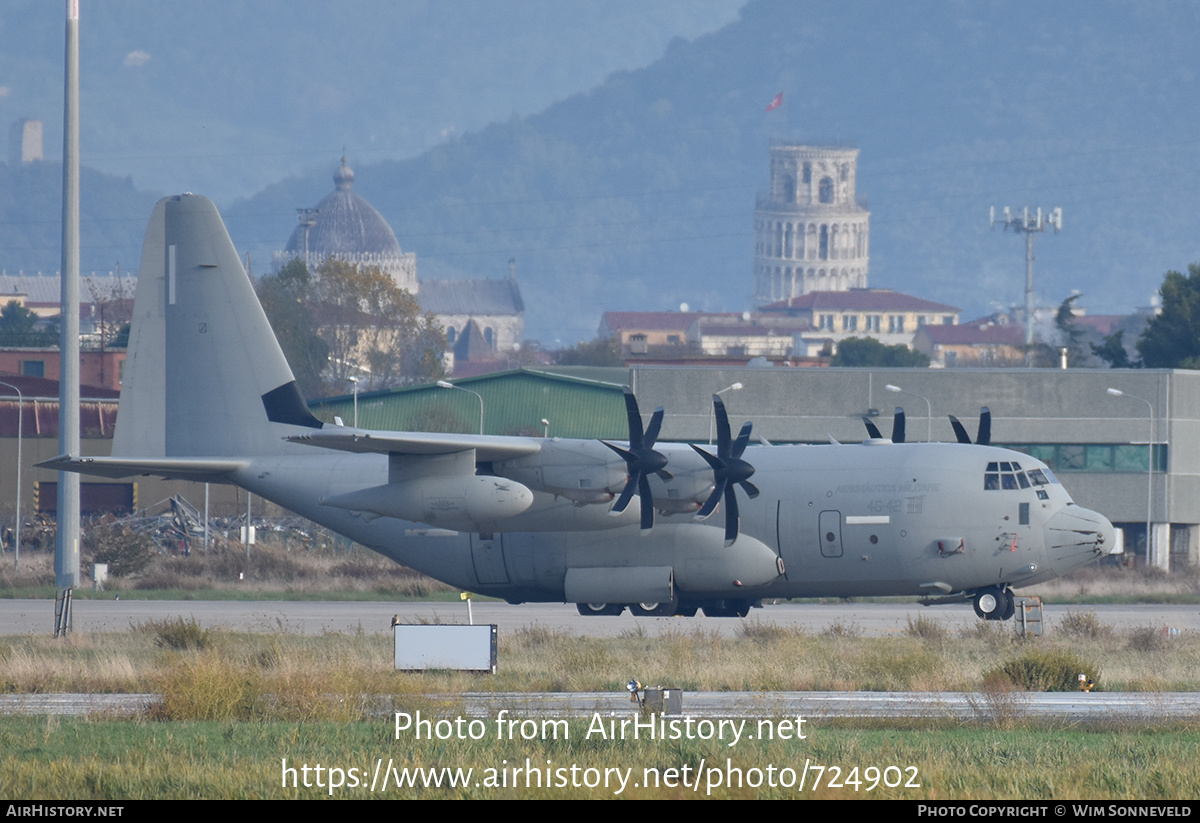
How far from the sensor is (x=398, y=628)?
27.8 metres

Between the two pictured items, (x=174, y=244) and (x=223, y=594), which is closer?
(x=174, y=244)

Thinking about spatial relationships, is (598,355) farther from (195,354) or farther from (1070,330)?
(195,354)

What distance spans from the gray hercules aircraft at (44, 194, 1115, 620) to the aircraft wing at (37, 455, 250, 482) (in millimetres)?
57

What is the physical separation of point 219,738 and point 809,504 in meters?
15.9

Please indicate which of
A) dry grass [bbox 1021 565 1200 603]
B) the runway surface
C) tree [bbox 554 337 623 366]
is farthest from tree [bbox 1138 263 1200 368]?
tree [bbox 554 337 623 366]

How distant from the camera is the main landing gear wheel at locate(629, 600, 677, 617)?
33944mm

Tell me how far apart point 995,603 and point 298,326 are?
Answer: 10511cm

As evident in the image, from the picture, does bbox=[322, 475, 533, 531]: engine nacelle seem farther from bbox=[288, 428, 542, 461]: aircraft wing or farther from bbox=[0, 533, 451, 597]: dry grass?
bbox=[0, 533, 451, 597]: dry grass

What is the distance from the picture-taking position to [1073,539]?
109 feet

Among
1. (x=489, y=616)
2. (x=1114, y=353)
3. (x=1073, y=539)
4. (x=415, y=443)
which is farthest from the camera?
(x=1114, y=353)

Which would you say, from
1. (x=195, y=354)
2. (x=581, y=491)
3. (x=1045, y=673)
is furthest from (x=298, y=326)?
(x=1045, y=673)

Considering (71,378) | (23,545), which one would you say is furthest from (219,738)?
(23,545)

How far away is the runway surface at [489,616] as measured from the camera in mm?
39625

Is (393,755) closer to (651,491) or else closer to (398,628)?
(398,628)
